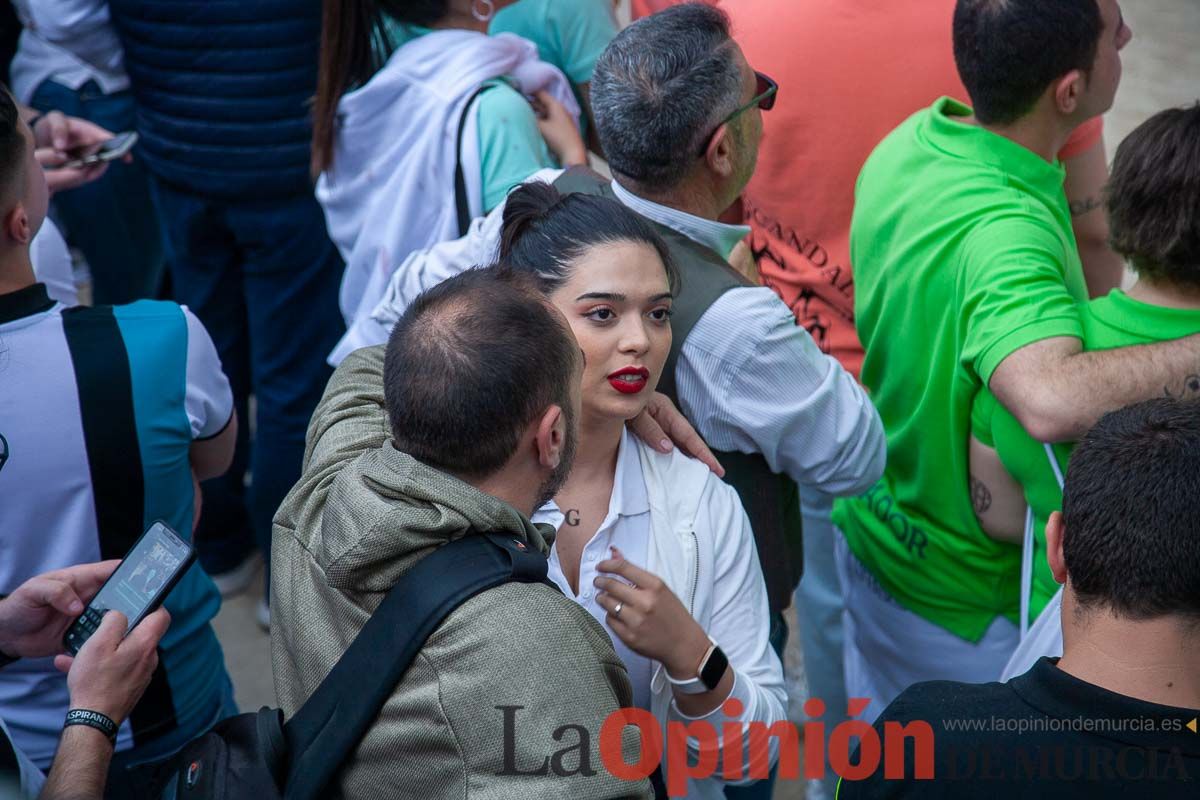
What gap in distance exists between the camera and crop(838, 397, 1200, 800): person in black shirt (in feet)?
4.32

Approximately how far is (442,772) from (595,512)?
67 cm

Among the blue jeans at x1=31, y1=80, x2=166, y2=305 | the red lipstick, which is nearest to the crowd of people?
the red lipstick

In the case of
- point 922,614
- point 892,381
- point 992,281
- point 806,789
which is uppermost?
point 992,281

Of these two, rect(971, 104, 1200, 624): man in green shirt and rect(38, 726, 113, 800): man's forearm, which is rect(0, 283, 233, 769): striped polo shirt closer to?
rect(38, 726, 113, 800): man's forearm

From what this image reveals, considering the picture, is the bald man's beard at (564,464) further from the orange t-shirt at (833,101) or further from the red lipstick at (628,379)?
the orange t-shirt at (833,101)

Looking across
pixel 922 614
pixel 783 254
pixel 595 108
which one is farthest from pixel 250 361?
pixel 922 614

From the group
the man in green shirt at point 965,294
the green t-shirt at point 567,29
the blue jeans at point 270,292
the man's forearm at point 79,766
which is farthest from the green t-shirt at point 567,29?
the man's forearm at point 79,766

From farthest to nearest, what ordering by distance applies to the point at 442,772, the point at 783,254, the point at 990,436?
the point at 783,254
the point at 990,436
the point at 442,772

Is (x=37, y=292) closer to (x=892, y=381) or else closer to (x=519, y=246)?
(x=519, y=246)

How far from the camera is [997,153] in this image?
2.36 m

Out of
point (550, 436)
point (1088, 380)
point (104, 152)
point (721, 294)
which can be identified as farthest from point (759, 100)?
point (104, 152)

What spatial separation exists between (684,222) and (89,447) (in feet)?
3.56

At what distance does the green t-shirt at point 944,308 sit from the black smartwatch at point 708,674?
0.80 metres

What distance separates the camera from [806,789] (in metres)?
3.11
